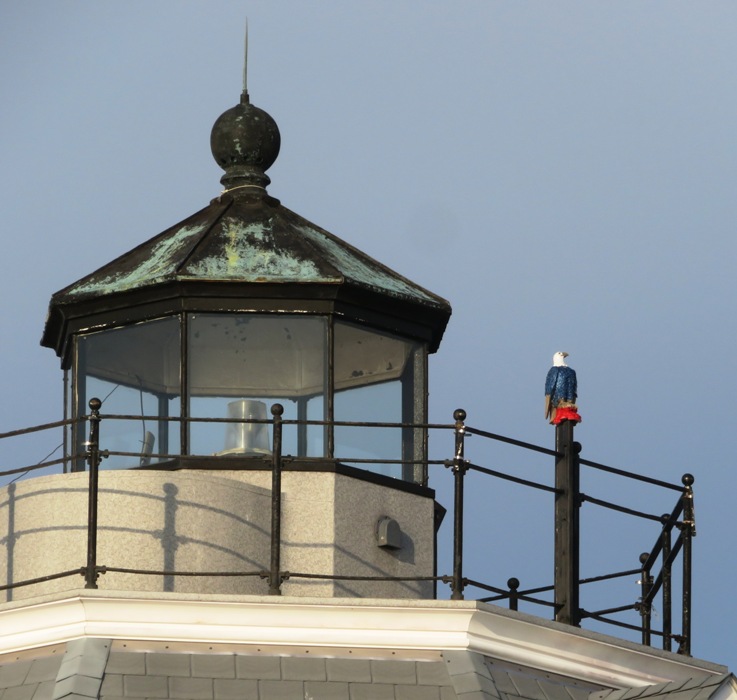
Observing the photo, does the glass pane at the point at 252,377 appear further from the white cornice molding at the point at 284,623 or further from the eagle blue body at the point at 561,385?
the white cornice molding at the point at 284,623

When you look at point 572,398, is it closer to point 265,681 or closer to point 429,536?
point 429,536

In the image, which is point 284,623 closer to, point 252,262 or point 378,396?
point 378,396

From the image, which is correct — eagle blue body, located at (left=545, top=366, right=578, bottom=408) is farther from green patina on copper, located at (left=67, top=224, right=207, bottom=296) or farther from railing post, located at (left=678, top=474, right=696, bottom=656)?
green patina on copper, located at (left=67, top=224, right=207, bottom=296)

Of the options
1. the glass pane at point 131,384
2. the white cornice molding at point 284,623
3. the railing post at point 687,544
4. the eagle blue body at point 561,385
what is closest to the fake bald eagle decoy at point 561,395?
the eagle blue body at point 561,385

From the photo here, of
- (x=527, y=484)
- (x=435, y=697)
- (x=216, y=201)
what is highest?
(x=216, y=201)

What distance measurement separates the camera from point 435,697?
18172mm

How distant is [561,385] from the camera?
775 inches

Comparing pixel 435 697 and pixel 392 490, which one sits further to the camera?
pixel 392 490

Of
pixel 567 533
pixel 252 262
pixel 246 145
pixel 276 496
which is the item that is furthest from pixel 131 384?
pixel 567 533

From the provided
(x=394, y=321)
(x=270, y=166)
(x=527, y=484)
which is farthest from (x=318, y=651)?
(x=270, y=166)

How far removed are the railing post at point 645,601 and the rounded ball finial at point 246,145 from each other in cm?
398

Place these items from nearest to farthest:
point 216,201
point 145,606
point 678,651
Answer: point 145,606, point 678,651, point 216,201

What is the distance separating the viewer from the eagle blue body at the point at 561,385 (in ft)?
64.5

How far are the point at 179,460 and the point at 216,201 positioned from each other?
7.82 feet
